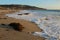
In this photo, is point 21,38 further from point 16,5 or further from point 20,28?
point 16,5

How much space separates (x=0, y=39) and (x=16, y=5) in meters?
79.3

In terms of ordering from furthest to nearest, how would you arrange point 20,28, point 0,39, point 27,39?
point 20,28, point 27,39, point 0,39

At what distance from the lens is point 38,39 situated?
1013 centimetres

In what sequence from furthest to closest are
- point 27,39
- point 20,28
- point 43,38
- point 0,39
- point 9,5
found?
point 9,5 < point 20,28 < point 43,38 < point 27,39 < point 0,39

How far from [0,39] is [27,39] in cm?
146

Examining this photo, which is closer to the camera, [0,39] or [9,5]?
[0,39]

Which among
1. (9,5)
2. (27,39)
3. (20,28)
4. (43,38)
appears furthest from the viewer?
(9,5)

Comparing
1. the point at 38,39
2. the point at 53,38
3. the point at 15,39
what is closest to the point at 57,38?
the point at 53,38

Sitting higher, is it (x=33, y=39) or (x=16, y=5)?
(x=33, y=39)

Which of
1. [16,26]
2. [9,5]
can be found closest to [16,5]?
[9,5]

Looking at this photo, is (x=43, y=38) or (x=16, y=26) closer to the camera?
(x=43, y=38)

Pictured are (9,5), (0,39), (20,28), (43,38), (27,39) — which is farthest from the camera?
(9,5)

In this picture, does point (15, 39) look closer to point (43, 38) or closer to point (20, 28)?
point (43, 38)

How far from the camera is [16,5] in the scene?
8800 cm
